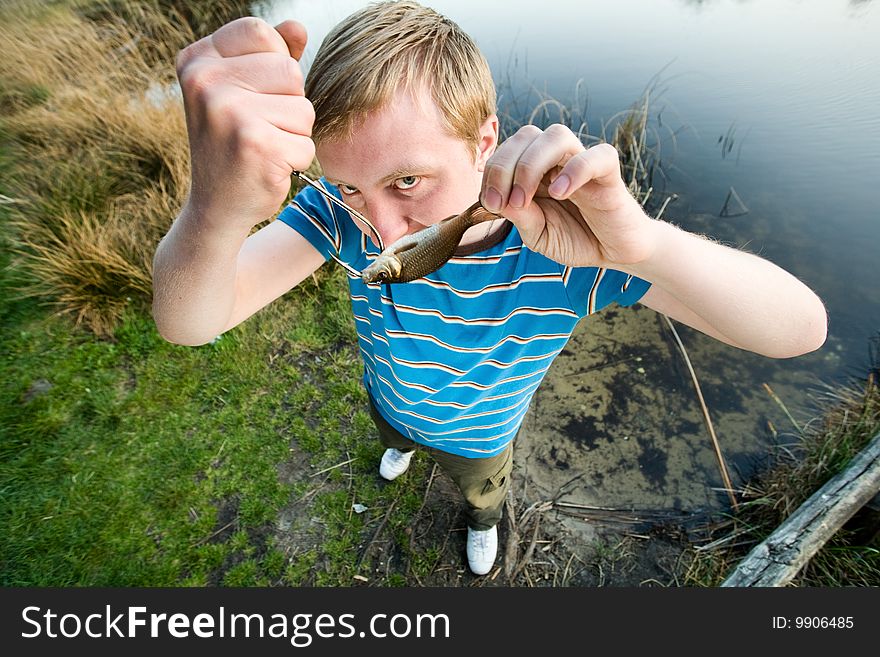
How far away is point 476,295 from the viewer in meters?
1.83

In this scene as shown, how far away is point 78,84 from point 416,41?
7.91 meters

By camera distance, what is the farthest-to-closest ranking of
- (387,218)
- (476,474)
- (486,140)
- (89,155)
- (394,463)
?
(89,155) → (394,463) → (476,474) → (486,140) → (387,218)

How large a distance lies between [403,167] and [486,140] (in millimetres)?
477

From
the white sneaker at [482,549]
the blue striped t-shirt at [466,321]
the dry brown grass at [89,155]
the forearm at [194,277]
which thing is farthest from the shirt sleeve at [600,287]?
the dry brown grass at [89,155]

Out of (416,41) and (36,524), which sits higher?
(416,41)

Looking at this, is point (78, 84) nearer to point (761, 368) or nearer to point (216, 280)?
point (216, 280)

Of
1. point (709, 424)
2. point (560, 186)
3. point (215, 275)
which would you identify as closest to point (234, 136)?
point (215, 275)

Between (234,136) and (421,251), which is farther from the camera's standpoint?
(421,251)

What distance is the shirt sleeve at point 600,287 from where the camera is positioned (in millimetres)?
1588

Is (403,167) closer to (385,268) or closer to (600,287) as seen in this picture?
(385,268)

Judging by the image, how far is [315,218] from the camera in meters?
2.01

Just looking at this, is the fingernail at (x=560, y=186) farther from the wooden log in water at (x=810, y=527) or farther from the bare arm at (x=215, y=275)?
the wooden log in water at (x=810, y=527)

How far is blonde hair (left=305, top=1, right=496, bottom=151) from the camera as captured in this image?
4.82 feet

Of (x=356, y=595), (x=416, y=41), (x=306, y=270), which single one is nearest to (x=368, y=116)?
(x=416, y=41)
